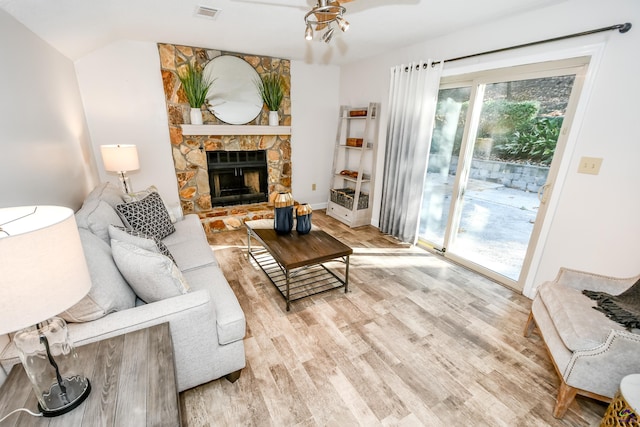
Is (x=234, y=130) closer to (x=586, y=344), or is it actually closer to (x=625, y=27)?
(x=625, y=27)

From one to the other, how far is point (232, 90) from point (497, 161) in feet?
10.9

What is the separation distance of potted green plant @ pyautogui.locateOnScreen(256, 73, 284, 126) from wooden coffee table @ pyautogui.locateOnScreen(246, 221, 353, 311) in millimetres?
1868

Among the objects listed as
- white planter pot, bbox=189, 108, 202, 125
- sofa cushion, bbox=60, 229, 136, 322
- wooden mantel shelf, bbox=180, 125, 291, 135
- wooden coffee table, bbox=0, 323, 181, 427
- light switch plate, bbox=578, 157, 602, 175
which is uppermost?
white planter pot, bbox=189, 108, 202, 125

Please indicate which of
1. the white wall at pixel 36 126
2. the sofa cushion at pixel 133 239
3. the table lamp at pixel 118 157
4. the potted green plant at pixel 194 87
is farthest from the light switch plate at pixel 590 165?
the table lamp at pixel 118 157

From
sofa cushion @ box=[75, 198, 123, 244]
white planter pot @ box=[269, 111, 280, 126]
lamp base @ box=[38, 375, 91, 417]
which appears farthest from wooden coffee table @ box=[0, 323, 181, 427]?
white planter pot @ box=[269, 111, 280, 126]

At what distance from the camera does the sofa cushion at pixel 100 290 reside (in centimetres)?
123

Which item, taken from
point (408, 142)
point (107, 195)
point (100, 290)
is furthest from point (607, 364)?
point (107, 195)

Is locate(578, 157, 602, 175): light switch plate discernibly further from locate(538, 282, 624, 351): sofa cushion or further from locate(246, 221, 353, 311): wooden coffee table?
locate(246, 221, 353, 311): wooden coffee table

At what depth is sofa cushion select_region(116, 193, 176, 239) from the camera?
226cm

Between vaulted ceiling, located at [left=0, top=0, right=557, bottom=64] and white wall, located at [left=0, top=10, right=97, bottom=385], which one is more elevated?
vaulted ceiling, located at [left=0, top=0, right=557, bottom=64]

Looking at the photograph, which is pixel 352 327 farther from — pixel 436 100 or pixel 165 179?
pixel 165 179

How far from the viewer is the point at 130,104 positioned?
334 cm

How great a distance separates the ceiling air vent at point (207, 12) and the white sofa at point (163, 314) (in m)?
1.82

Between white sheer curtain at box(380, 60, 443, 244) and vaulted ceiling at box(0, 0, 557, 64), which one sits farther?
white sheer curtain at box(380, 60, 443, 244)
